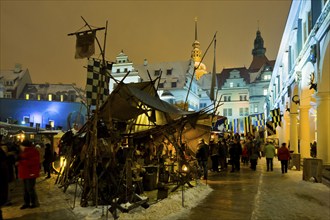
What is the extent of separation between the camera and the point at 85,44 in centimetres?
977

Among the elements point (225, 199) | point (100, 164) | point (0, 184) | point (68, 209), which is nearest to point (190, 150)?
point (225, 199)

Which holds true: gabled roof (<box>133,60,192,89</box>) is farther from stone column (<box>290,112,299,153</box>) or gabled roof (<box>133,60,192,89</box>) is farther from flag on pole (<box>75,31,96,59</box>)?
flag on pole (<box>75,31,96,59</box>)

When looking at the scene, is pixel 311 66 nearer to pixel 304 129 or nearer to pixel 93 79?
pixel 304 129

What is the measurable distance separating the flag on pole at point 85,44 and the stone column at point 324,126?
11205 millimetres

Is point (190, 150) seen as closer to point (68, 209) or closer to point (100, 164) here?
point (100, 164)

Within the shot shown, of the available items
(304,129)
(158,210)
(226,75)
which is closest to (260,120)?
(304,129)

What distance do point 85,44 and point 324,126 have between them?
40.2 ft

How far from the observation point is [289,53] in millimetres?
26703

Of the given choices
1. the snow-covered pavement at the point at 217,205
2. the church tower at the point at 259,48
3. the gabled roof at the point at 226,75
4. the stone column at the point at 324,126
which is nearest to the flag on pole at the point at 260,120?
the stone column at the point at 324,126

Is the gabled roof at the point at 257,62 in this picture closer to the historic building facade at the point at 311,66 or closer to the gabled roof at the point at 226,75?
the gabled roof at the point at 226,75

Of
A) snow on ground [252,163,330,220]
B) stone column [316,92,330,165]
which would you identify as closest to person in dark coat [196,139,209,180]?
snow on ground [252,163,330,220]

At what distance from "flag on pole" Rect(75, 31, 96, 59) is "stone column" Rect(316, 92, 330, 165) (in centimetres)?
1120

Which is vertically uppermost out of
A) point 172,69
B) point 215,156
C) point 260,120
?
point 172,69

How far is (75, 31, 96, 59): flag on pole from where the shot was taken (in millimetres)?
9655
